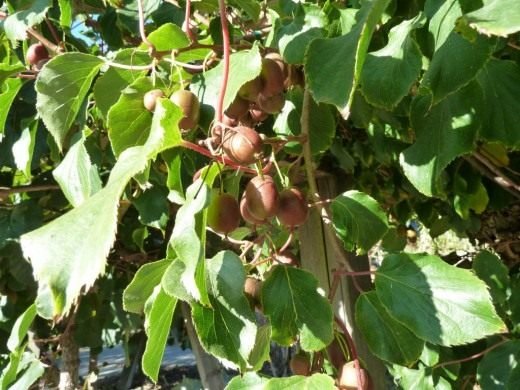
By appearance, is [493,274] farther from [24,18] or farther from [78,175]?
[24,18]

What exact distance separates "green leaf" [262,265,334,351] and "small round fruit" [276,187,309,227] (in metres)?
0.04

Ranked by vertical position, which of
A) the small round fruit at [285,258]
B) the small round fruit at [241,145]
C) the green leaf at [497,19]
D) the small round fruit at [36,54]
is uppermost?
the green leaf at [497,19]

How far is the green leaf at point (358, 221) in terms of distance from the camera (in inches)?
22.6

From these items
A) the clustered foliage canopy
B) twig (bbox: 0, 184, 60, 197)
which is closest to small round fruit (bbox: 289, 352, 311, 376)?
the clustered foliage canopy

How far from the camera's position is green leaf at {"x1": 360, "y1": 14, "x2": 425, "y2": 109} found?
19.7 inches

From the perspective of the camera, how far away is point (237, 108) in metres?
0.56

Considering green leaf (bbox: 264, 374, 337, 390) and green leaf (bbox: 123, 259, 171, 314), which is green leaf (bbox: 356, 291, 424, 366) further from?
green leaf (bbox: 123, 259, 171, 314)

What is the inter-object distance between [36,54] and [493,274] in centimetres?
69

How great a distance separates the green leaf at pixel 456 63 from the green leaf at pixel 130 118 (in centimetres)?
25

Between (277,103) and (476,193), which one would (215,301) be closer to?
(277,103)

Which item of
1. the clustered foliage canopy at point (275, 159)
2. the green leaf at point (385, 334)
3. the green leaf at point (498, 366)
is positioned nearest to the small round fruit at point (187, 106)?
the clustered foliage canopy at point (275, 159)

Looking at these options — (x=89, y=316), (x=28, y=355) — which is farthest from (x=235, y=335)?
(x=89, y=316)

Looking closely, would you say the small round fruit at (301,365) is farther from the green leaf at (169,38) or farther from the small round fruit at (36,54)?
the small round fruit at (36,54)

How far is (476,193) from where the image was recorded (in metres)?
1.08
